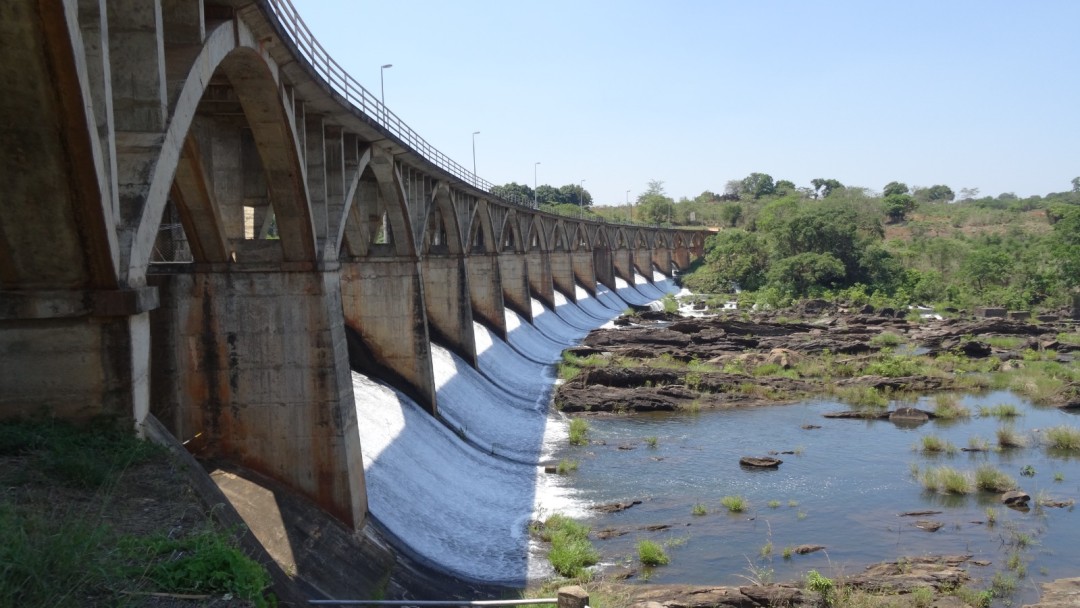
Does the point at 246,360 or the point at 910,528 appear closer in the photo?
the point at 246,360

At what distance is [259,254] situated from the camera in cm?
1695

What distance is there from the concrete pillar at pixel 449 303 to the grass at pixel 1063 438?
65.6ft

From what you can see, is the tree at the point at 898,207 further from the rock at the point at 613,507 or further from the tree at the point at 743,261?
the rock at the point at 613,507

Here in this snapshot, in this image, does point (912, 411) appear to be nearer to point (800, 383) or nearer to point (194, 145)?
point (800, 383)

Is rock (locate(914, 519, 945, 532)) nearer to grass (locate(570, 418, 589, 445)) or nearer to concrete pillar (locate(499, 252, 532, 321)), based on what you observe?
grass (locate(570, 418, 589, 445))

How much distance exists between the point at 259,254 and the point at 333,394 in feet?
9.97

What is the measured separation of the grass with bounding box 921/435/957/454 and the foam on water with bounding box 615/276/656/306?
179 ft

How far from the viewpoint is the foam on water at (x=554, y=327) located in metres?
51.6

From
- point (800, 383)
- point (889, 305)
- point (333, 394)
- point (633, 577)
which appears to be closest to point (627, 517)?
point (633, 577)

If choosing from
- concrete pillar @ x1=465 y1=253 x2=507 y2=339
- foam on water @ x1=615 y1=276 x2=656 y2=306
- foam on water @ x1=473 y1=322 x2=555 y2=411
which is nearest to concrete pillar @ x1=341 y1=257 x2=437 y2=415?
foam on water @ x1=473 y1=322 x2=555 y2=411

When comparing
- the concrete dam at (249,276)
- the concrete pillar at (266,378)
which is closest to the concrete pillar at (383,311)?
the concrete dam at (249,276)

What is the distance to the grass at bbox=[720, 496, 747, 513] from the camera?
68.0 ft

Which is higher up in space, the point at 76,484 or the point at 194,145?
the point at 194,145

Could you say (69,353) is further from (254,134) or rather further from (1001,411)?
(1001,411)
